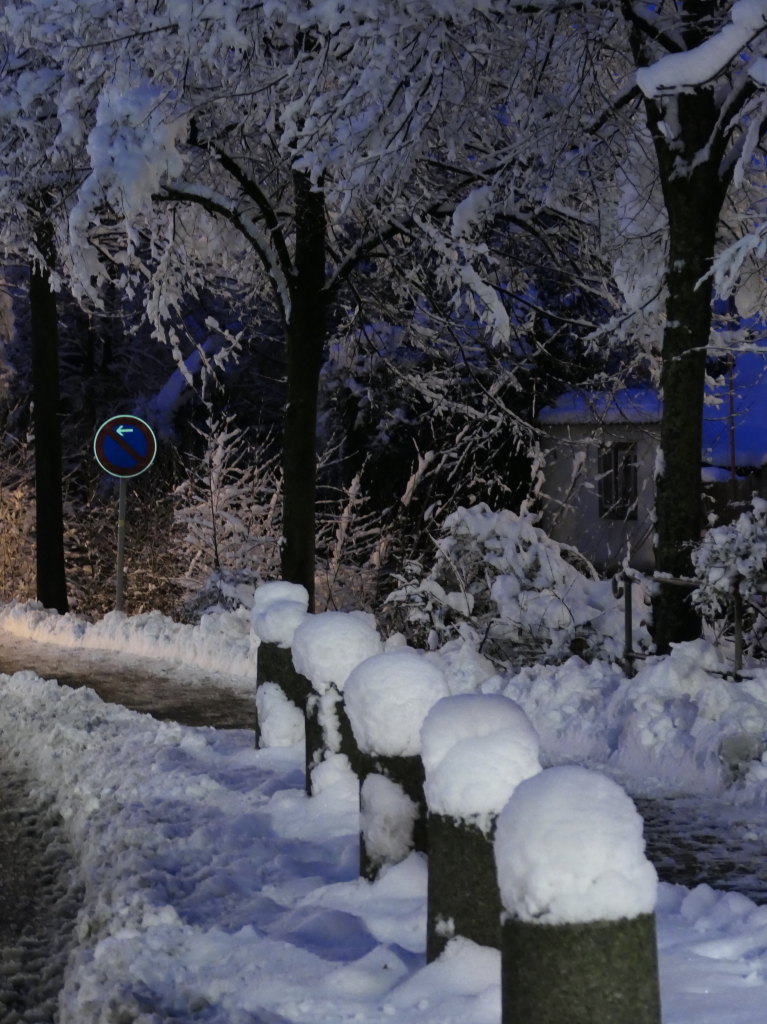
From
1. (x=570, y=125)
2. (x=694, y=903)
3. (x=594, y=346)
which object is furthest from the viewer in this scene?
(x=594, y=346)

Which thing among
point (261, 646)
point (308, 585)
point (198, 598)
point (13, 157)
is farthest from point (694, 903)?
point (198, 598)

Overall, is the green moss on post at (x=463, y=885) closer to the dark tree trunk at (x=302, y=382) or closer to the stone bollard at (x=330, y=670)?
the stone bollard at (x=330, y=670)

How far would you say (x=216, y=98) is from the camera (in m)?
11.4

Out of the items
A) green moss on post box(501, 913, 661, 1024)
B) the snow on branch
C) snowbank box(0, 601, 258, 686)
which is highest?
the snow on branch

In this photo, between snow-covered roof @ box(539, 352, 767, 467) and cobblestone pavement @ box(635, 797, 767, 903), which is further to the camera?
snow-covered roof @ box(539, 352, 767, 467)

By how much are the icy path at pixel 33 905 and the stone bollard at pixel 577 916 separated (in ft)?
6.86

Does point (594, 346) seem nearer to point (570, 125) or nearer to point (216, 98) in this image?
point (570, 125)

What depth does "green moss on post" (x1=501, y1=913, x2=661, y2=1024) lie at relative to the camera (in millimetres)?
2928

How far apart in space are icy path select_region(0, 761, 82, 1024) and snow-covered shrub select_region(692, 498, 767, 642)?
4.50 meters

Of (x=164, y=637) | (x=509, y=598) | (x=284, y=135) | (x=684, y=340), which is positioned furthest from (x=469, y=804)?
(x=164, y=637)

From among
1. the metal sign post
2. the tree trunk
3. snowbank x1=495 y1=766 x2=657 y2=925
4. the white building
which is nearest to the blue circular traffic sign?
the metal sign post

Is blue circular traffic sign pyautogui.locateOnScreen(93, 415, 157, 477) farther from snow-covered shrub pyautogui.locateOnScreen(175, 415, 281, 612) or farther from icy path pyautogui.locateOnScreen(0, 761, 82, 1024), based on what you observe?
icy path pyautogui.locateOnScreen(0, 761, 82, 1024)

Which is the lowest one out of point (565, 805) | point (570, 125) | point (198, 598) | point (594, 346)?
point (198, 598)

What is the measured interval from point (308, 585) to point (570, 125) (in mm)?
5566
